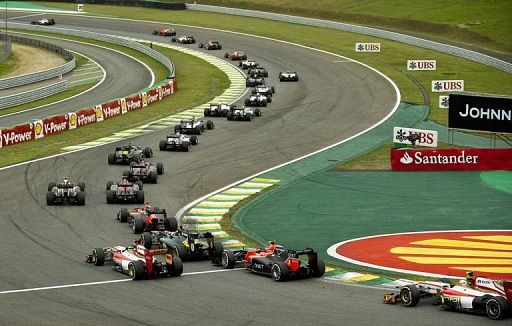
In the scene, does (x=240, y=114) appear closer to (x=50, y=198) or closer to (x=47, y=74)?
(x=50, y=198)

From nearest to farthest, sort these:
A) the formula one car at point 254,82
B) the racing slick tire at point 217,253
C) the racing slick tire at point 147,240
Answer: the racing slick tire at point 217,253
the racing slick tire at point 147,240
the formula one car at point 254,82

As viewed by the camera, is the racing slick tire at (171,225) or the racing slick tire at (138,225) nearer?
the racing slick tire at (138,225)

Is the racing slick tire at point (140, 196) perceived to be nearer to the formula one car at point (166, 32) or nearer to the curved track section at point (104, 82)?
the curved track section at point (104, 82)

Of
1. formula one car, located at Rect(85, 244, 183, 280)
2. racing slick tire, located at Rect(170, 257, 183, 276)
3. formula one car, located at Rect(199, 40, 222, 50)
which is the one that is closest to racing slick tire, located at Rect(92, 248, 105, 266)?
formula one car, located at Rect(85, 244, 183, 280)

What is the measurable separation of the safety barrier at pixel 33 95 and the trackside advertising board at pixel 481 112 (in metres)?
37.6

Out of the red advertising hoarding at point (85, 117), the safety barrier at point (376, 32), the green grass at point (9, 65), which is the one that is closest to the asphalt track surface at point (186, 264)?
the red advertising hoarding at point (85, 117)

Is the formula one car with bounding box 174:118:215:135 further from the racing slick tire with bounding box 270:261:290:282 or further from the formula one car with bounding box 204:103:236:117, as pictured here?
the racing slick tire with bounding box 270:261:290:282

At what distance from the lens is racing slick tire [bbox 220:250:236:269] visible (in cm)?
3550

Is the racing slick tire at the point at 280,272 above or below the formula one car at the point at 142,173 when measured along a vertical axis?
above

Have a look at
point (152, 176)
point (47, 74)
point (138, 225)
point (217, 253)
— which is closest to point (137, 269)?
point (217, 253)

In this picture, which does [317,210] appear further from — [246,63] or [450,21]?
[450,21]

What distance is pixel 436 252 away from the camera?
3828cm

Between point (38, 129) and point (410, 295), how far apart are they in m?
41.2

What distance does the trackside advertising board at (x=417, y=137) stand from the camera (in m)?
60.0
